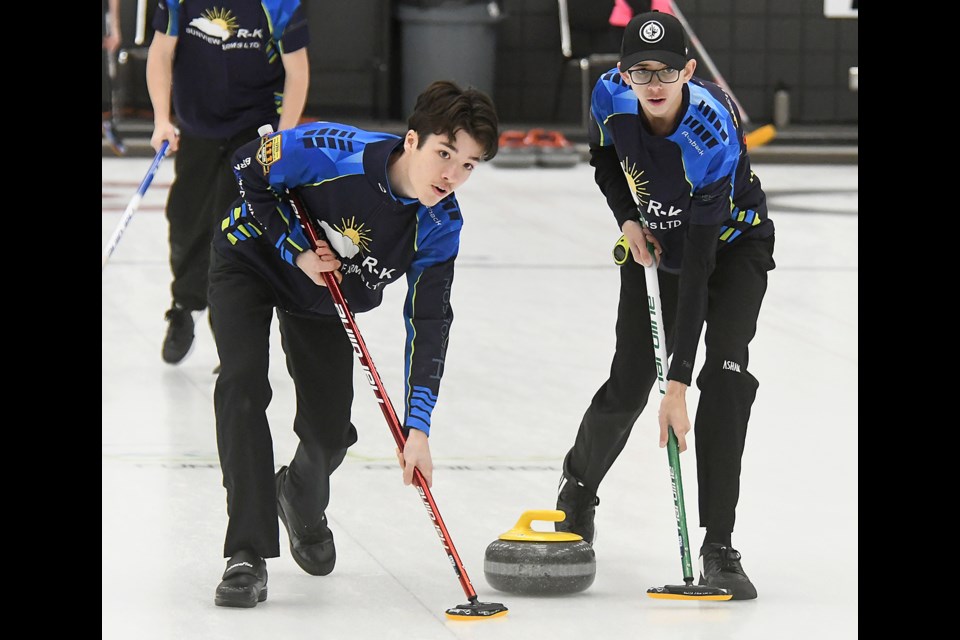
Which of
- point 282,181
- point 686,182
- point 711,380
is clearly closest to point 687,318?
point 711,380

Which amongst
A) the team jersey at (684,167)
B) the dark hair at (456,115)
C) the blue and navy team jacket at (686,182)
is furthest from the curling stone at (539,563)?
the dark hair at (456,115)

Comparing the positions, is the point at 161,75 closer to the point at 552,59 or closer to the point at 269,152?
the point at 269,152

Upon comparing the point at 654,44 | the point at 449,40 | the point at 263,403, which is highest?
the point at 449,40

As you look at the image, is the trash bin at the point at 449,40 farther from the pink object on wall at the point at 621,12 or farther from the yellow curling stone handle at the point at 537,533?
the yellow curling stone handle at the point at 537,533

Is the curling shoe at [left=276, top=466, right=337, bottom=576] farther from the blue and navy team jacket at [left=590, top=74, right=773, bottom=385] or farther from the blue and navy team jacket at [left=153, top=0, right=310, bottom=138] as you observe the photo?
the blue and navy team jacket at [left=153, top=0, right=310, bottom=138]

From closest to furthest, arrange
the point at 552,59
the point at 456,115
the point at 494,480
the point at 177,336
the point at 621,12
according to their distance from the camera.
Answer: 1. the point at 456,115
2. the point at 494,480
3. the point at 177,336
4. the point at 621,12
5. the point at 552,59

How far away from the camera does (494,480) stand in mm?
4723

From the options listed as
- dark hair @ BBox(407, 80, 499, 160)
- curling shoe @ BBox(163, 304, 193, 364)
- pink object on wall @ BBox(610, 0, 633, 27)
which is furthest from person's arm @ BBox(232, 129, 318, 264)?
pink object on wall @ BBox(610, 0, 633, 27)

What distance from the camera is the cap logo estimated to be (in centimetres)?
354

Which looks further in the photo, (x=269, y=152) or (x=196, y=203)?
(x=196, y=203)

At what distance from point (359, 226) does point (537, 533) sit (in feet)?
2.50

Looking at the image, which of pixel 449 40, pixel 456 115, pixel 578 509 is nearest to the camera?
pixel 456 115
